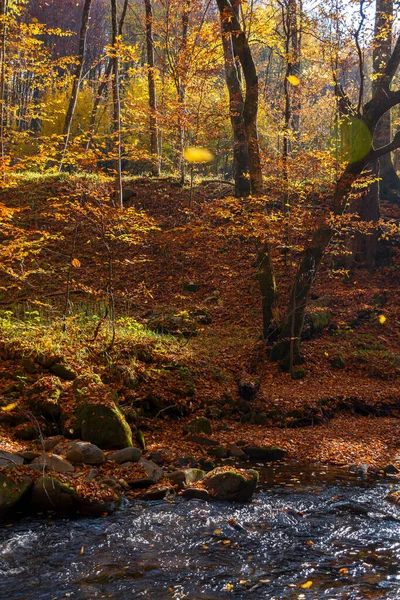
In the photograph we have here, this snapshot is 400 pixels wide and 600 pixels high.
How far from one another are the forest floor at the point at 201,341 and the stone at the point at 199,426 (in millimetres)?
197

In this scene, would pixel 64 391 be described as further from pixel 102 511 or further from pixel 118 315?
pixel 118 315

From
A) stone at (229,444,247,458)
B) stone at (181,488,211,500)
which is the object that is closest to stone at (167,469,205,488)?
stone at (181,488,211,500)

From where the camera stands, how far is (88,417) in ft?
22.5

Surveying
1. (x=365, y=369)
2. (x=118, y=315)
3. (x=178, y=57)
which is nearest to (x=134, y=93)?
(x=178, y=57)

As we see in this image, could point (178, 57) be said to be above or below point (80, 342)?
above

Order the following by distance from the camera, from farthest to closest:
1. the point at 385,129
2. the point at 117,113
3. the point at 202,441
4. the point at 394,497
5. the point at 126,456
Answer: the point at 385,129 < the point at 117,113 < the point at 202,441 < the point at 126,456 < the point at 394,497

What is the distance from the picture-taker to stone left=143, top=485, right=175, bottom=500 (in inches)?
215

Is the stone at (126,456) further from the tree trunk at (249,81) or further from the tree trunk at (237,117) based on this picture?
the tree trunk at (237,117)

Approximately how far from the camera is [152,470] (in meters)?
6.04

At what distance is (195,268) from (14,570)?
463 inches

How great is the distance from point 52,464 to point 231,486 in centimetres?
192

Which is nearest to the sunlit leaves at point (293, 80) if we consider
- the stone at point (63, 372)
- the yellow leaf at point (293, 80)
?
the yellow leaf at point (293, 80)

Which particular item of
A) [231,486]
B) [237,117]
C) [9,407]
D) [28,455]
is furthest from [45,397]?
[237,117]

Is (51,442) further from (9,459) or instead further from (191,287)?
(191,287)
